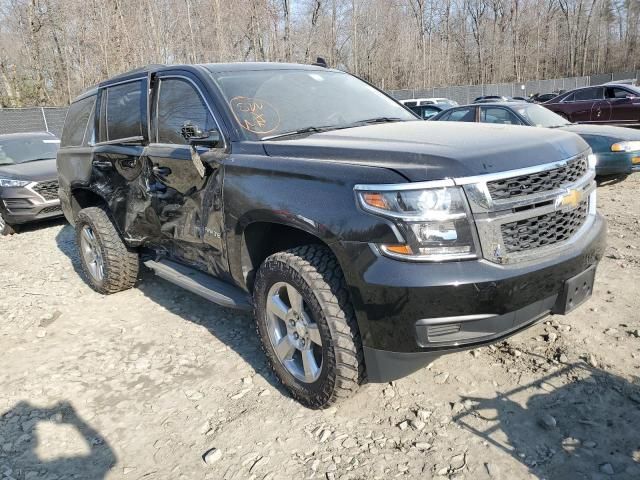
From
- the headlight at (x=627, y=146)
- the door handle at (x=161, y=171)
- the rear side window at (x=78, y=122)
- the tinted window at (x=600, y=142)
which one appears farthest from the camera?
the tinted window at (x=600, y=142)

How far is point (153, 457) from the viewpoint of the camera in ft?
8.93

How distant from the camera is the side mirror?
10.6 ft

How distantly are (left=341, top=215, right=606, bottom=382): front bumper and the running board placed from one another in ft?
3.61

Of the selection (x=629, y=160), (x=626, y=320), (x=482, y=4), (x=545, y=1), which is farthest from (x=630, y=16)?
(x=626, y=320)

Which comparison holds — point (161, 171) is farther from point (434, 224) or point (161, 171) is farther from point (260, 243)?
point (434, 224)

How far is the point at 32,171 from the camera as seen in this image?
8.47 metres

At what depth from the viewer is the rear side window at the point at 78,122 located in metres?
5.15

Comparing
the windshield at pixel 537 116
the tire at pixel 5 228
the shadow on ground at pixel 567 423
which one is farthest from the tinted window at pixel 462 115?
the tire at pixel 5 228

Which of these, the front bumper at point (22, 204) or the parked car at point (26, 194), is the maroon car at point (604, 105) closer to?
the parked car at point (26, 194)

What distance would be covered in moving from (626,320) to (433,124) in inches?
76.4

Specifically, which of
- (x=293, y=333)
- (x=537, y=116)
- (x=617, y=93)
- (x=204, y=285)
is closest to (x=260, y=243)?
(x=293, y=333)

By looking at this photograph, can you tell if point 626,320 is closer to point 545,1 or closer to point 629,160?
point 629,160

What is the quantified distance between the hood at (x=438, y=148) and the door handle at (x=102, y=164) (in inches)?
85.6

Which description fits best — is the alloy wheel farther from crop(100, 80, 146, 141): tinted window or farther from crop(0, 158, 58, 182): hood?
crop(0, 158, 58, 182): hood
